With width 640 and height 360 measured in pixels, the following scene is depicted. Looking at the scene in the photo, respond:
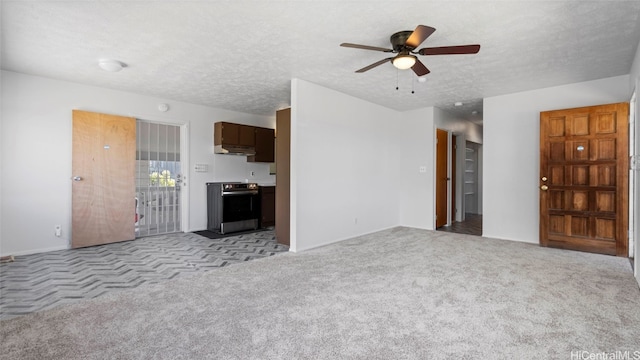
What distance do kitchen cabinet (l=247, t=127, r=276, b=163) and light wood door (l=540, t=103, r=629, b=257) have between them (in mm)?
5250

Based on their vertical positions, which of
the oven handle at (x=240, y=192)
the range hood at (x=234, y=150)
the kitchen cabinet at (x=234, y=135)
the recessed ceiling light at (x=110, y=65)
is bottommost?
the oven handle at (x=240, y=192)

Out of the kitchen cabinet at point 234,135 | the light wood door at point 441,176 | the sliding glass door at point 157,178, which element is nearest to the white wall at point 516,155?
the light wood door at point 441,176

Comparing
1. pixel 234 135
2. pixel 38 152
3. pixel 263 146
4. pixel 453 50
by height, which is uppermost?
pixel 453 50

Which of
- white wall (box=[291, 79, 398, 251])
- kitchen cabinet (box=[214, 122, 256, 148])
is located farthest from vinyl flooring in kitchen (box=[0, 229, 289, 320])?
kitchen cabinet (box=[214, 122, 256, 148])

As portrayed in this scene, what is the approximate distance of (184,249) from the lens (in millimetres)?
4562

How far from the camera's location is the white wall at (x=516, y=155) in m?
4.79

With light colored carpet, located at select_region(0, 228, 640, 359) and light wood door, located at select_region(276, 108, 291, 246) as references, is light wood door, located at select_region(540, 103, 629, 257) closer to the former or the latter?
light colored carpet, located at select_region(0, 228, 640, 359)

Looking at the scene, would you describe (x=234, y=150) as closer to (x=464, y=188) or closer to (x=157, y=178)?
(x=157, y=178)

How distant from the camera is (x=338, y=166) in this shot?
5.09 m

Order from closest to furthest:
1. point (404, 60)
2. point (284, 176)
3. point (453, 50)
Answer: point (453, 50) < point (404, 60) < point (284, 176)

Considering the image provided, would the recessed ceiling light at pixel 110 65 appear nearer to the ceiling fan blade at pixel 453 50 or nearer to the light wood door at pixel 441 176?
the ceiling fan blade at pixel 453 50

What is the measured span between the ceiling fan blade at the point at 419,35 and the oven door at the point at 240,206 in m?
4.36

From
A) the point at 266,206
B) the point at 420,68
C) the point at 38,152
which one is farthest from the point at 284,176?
the point at 38,152

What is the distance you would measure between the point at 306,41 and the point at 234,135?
142 inches
